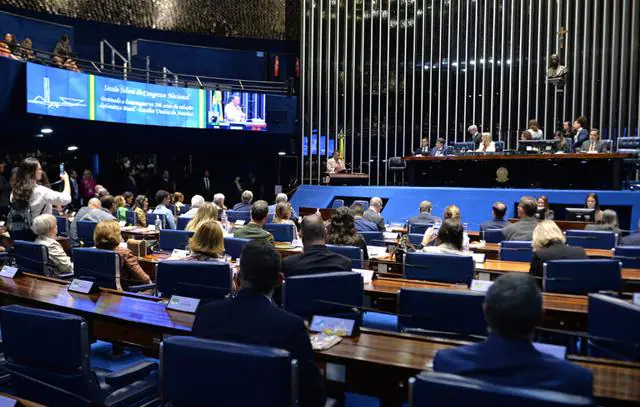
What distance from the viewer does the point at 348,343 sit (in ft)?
8.34

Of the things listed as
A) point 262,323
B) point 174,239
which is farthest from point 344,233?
point 262,323

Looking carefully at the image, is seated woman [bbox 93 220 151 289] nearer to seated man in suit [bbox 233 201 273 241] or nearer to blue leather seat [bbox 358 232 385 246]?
seated man in suit [bbox 233 201 273 241]

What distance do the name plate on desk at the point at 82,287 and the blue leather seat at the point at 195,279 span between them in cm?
42

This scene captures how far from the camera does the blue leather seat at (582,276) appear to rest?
3906 mm

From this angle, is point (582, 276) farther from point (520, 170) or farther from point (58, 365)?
point (520, 170)

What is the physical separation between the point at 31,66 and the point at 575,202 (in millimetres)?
10458

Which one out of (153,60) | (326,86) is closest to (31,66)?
(153,60)

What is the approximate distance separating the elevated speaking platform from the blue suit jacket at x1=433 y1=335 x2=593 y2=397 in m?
10.4

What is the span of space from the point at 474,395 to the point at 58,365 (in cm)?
166

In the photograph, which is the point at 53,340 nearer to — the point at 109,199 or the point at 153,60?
the point at 109,199

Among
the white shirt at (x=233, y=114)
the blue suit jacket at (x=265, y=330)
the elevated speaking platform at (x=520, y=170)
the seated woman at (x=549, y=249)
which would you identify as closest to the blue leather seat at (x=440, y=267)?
the seated woman at (x=549, y=249)

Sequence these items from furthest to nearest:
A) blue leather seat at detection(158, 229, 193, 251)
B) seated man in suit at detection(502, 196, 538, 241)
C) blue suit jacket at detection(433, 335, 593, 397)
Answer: blue leather seat at detection(158, 229, 193, 251), seated man in suit at detection(502, 196, 538, 241), blue suit jacket at detection(433, 335, 593, 397)

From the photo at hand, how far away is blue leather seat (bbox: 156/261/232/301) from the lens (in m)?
3.40

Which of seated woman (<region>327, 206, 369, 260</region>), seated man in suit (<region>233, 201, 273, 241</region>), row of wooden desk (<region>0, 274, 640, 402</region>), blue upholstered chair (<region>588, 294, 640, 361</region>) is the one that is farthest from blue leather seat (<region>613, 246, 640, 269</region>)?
row of wooden desk (<region>0, 274, 640, 402</region>)
